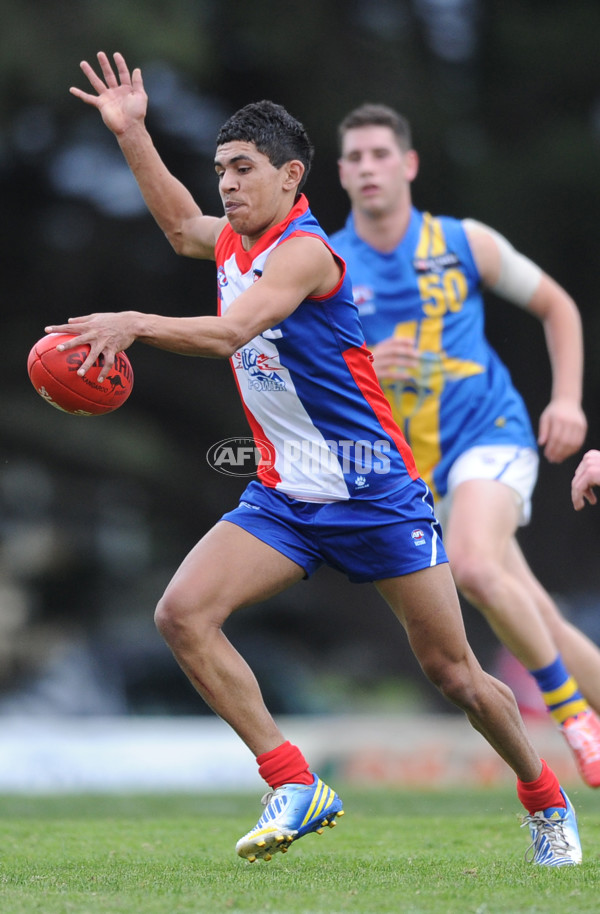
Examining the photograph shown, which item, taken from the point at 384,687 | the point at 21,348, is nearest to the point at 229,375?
the point at 21,348

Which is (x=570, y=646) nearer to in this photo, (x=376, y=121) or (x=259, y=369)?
(x=259, y=369)

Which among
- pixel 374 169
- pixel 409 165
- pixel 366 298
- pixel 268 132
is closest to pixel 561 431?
pixel 366 298

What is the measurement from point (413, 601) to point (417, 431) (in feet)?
7.30

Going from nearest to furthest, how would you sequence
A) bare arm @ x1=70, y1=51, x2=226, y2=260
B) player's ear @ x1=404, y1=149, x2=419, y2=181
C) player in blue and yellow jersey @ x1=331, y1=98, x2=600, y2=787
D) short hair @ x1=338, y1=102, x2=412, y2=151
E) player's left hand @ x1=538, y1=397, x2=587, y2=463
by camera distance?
1. bare arm @ x1=70, y1=51, x2=226, y2=260
2. player's left hand @ x1=538, y1=397, x2=587, y2=463
3. player in blue and yellow jersey @ x1=331, y1=98, x2=600, y2=787
4. short hair @ x1=338, y1=102, x2=412, y2=151
5. player's ear @ x1=404, y1=149, x2=419, y2=181

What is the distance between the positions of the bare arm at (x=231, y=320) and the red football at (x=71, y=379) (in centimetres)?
8

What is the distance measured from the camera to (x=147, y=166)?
5.65 m

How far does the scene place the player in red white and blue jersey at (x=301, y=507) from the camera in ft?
15.8

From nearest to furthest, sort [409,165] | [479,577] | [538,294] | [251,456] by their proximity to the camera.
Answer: [251,456] < [479,577] < [538,294] < [409,165]

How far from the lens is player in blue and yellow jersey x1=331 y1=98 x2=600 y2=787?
259 inches

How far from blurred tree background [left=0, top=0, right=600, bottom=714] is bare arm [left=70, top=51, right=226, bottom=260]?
1038 cm

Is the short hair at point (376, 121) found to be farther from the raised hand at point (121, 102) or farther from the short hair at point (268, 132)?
the short hair at point (268, 132)

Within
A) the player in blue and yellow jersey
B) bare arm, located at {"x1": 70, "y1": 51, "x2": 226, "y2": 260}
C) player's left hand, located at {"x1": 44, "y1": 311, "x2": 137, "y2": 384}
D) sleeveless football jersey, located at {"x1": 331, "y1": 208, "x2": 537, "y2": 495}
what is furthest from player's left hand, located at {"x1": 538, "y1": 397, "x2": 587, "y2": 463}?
player's left hand, located at {"x1": 44, "y1": 311, "x2": 137, "y2": 384}

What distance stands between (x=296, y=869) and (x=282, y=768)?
51 cm

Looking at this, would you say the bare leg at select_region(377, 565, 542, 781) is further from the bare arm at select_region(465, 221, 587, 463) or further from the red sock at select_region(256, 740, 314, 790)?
the bare arm at select_region(465, 221, 587, 463)
